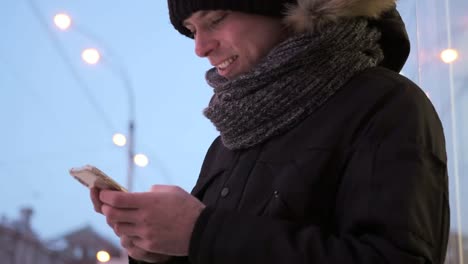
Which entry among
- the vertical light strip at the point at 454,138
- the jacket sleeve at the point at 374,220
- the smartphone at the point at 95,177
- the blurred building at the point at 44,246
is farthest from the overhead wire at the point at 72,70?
the jacket sleeve at the point at 374,220

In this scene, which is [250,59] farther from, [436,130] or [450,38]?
[450,38]

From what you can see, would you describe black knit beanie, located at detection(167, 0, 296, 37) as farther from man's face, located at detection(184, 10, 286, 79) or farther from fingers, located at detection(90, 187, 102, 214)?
fingers, located at detection(90, 187, 102, 214)

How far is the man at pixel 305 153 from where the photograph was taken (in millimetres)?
653

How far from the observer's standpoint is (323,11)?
0.79 m

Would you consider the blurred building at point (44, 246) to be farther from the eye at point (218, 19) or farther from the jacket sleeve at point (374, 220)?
Answer: the jacket sleeve at point (374, 220)

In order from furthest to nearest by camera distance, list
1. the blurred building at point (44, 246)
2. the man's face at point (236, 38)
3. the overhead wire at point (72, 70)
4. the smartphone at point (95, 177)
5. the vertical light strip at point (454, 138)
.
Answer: the overhead wire at point (72, 70), the blurred building at point (44, 246), the vertical light strip at point (454, 138), the man's face at point (236, 38), the smartphone at point (95, 177)

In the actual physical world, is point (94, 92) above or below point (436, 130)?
above

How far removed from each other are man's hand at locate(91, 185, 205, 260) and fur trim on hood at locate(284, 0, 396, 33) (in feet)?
0.86

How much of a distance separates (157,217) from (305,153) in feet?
0.61

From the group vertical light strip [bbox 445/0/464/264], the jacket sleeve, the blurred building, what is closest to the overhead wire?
the blurred building

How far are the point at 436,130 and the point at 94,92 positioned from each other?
4059 millimetres

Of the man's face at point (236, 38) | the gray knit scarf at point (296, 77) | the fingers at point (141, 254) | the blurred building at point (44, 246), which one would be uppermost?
the man's face at point (236, 38)

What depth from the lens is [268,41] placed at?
2.78 feet

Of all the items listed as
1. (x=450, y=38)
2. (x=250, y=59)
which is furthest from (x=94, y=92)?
(x=250, y=59)
